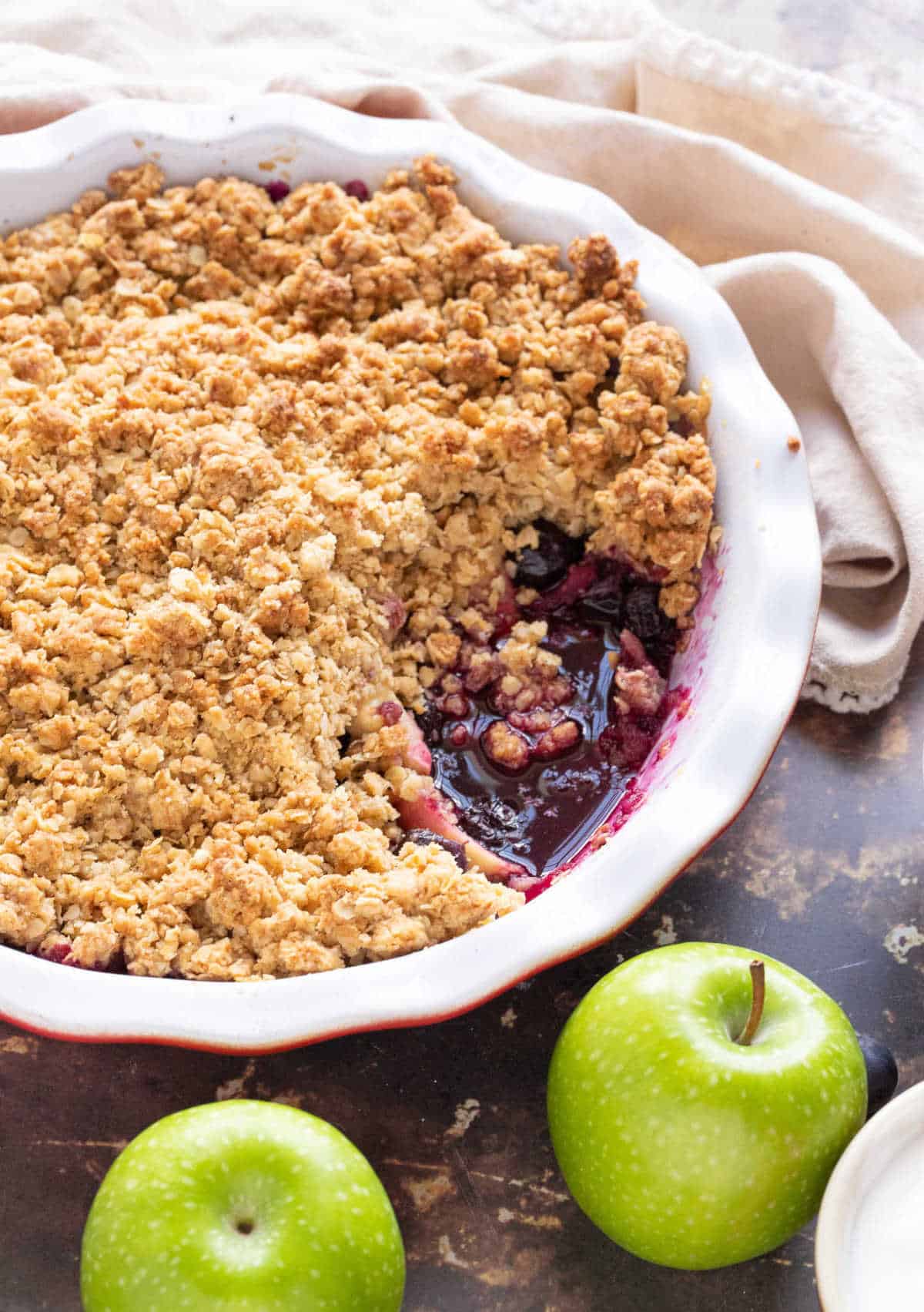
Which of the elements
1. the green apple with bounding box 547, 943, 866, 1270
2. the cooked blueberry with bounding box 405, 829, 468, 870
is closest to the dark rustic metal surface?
the green apple with bounding box 547, 943, 866, 1270

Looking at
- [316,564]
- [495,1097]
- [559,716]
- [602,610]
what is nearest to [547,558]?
[602,610]

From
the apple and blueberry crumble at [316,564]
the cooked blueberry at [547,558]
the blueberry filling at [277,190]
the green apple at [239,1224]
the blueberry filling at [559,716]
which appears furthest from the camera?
the blueberry filling at [277,190]

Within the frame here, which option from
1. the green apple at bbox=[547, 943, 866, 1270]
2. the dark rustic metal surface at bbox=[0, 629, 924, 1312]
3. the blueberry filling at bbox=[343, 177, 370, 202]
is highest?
the blueberry filling at bbox=[343, 177, 370, 202]

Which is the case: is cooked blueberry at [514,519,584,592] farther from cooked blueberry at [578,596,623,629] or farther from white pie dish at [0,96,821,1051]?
white pie dish at [0,96,821,1051]

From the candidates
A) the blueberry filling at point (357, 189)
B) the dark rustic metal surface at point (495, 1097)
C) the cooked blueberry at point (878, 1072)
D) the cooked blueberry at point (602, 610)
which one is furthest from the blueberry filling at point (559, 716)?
the blueberry filling at point (357, 189)

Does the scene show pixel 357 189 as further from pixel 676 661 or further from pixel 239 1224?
pixel 239 1224

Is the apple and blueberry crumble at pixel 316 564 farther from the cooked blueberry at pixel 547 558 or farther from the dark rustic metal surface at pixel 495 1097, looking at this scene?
the dark rustic metal surface at pixel 495 1097
